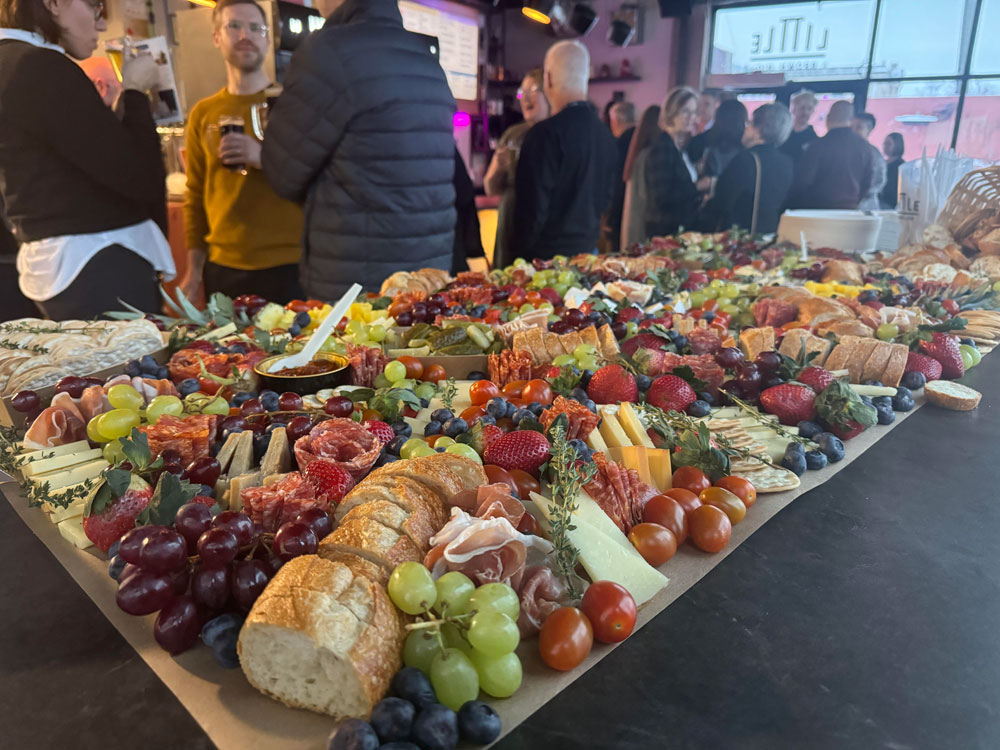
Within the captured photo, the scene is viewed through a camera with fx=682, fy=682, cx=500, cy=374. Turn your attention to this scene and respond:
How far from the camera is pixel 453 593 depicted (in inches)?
27.2

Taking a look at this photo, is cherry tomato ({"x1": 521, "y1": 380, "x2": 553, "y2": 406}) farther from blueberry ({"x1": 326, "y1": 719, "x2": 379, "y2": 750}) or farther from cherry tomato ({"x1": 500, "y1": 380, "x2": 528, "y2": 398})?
blueberry ({"x1": 326, "y1": 719, "x2": 379, "y2": 750})

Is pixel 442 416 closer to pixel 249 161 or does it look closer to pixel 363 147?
pixel 363 147

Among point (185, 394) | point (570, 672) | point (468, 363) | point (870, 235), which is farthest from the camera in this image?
point (870, 235)

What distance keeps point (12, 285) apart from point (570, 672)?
13.1ft

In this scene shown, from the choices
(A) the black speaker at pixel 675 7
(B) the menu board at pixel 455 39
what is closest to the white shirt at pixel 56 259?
(B) the menu board at pixel 455 39

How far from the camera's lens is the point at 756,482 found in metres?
1.12

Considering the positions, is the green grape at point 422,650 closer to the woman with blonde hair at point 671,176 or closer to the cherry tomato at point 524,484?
the cherry tomato at point 524,484

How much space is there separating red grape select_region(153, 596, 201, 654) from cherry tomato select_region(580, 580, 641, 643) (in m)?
0.42

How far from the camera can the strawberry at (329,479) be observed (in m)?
0.91

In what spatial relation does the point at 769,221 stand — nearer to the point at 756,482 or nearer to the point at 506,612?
the point at 756,482

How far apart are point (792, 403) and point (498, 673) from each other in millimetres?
947

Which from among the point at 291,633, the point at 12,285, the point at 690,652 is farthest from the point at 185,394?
the point at 12,285

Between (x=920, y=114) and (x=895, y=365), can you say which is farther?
(x=920, y=114)

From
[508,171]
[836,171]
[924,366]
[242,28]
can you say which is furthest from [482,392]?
[836,171]
